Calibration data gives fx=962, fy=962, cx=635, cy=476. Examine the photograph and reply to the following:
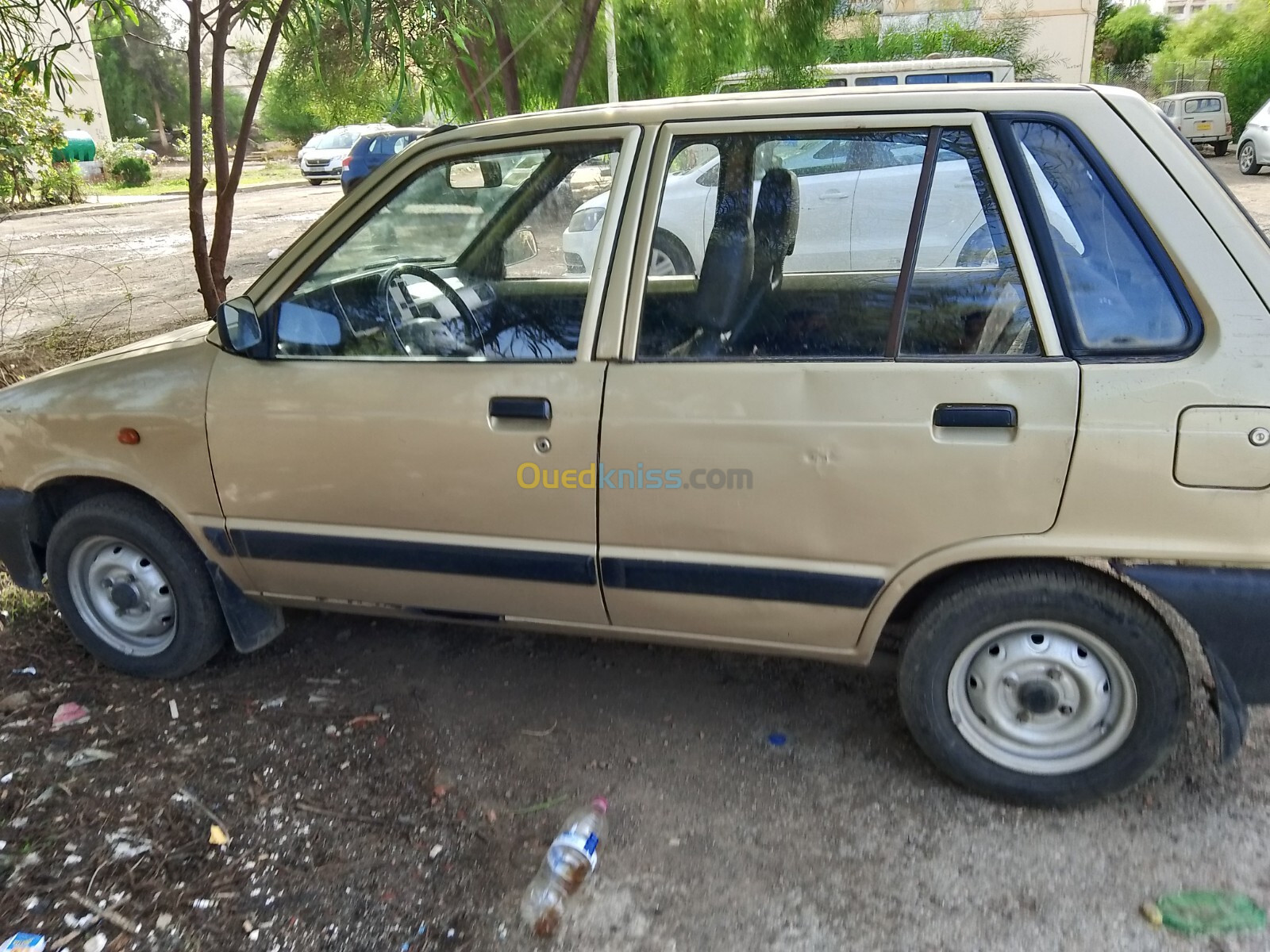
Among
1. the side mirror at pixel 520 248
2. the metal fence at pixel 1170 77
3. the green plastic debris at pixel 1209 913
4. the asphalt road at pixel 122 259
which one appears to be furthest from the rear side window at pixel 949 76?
the metal fence at pixel 1170 77

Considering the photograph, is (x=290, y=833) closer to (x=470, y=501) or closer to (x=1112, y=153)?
(x=470, y=501)

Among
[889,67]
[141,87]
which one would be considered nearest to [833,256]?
[889,67]

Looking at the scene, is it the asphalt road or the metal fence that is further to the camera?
the metal fence

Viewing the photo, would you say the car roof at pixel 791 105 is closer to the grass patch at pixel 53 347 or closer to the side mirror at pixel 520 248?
the side mirror at pixel 520 248

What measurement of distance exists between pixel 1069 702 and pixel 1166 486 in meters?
0.66

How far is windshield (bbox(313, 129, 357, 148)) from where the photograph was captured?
89.8 feet

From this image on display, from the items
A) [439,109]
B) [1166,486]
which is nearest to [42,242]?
[439,109]

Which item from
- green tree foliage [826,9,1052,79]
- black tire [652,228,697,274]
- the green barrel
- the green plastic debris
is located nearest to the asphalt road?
the green barrel

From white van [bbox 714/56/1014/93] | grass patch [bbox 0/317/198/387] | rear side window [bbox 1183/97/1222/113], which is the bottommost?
grass patch [bbox 0/317/198/387]

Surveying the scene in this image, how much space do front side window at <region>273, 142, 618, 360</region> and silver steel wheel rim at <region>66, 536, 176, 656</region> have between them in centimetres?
108

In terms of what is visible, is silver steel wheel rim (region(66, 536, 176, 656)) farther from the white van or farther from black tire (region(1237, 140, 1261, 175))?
black tire (region(1237, 140, 1261, 175))

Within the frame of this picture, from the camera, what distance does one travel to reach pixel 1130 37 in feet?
120

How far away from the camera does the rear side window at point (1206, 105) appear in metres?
23.8

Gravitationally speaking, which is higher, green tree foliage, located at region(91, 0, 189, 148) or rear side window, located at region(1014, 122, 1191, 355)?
green tree foliage, located at region(91, 0, 189, 148)
